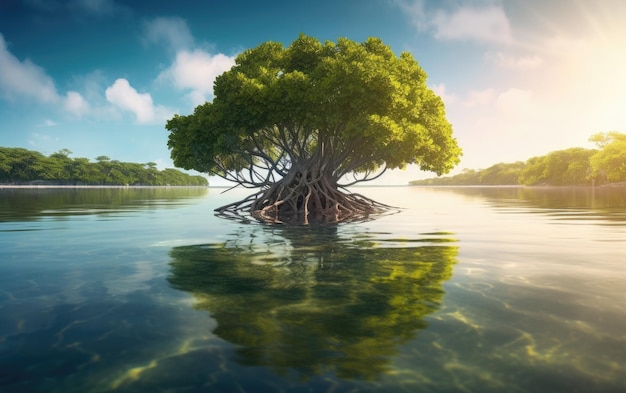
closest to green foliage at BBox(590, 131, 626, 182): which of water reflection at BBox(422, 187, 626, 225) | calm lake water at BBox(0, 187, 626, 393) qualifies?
water reflection at BBox(422, 187, 626, 225)

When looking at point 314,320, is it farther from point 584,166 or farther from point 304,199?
point 584,166

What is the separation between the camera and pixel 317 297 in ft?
19.9

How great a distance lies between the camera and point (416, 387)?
3.37 metres

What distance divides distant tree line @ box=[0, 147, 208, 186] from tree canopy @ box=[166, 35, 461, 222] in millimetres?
116566

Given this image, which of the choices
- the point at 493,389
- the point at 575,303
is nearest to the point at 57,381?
the point at 493,389

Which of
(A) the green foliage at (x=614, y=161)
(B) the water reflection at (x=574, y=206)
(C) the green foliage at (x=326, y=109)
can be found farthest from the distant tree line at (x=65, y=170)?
(A) the green foliage at (x=614, y=161)

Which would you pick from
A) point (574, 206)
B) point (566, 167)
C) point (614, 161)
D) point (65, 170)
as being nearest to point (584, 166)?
point (566, 167)

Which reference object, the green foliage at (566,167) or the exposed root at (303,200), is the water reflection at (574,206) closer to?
the exposed root at (303,200)

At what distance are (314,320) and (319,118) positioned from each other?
17129mm

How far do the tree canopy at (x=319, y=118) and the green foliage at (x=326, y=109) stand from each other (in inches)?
2.2

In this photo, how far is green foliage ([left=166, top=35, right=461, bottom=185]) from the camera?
798 inches

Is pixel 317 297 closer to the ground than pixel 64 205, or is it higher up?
closer to the ground

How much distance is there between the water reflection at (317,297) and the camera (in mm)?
4004

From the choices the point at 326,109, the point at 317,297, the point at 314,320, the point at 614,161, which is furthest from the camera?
the point at 614,161
